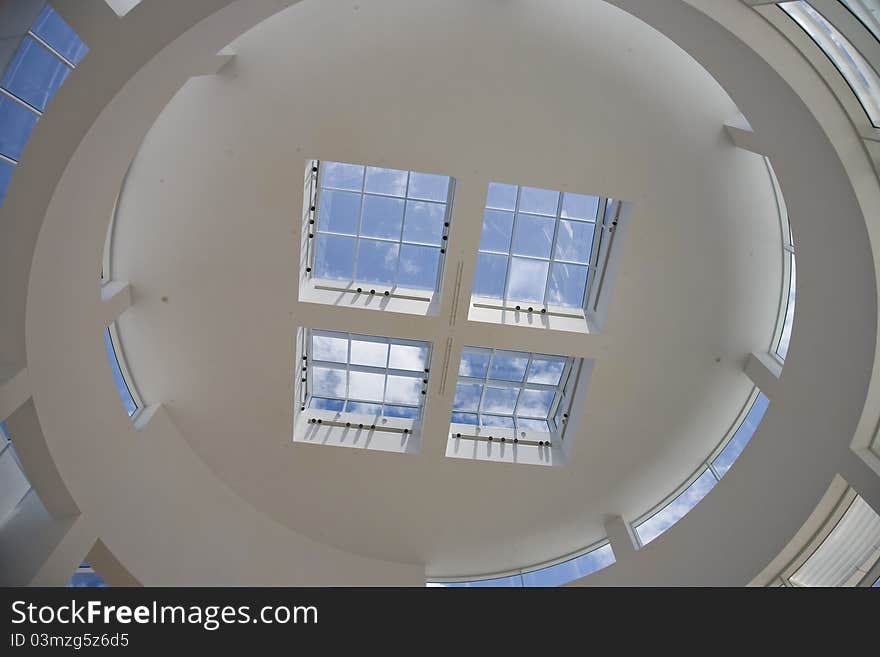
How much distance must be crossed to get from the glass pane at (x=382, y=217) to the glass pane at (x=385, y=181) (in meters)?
0.18

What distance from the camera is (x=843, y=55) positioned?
821 cm

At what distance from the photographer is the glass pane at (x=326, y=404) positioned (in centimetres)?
1781

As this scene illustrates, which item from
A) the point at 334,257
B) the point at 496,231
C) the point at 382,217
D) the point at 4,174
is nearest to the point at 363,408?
the point at 334,257

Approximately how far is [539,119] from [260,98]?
18.7 ft

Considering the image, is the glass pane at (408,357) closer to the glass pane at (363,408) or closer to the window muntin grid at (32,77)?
the glass pane at (363,408)

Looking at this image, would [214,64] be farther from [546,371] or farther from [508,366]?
[546,371]

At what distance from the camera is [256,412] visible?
16.1 meters

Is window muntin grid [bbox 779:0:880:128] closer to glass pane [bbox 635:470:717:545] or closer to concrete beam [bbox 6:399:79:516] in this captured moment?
glass pane [bbox 635:470:717:545]

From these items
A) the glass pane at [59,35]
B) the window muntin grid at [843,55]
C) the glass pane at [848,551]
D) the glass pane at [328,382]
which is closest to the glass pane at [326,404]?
the glass pane at [328,382]

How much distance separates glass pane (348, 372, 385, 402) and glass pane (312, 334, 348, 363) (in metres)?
0.68

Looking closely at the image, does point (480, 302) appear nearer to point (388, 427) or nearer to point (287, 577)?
point (388, 427)

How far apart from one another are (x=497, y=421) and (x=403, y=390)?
3.03m
